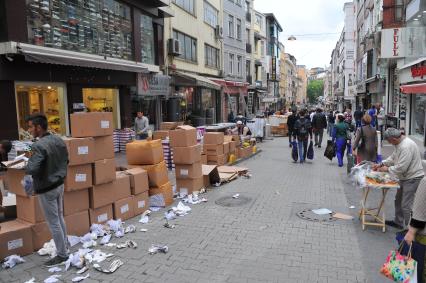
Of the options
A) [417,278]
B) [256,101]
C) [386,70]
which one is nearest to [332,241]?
[417,278]

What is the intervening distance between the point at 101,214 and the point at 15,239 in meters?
1.46

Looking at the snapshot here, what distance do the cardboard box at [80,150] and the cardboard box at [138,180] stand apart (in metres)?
1.19

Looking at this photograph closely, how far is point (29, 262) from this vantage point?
5.12m

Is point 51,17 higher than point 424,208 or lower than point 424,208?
higher

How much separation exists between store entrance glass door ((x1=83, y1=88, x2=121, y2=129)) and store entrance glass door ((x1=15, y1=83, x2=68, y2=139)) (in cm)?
128

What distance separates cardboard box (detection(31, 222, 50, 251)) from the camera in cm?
542

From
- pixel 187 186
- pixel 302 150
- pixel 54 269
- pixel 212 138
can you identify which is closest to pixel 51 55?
pixel 212 138

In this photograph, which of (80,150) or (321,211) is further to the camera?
(321,211)

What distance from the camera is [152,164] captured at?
7.70 m

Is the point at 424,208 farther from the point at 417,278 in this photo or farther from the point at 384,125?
the point at 384,125

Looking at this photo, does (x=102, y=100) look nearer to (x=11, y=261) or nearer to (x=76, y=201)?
(x=76, y=201)

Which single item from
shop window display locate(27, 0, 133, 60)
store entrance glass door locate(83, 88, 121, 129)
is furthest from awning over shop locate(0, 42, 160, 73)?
store entrance glass door locate(83, 88, 121, 129)

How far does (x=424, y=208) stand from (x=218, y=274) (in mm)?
2535

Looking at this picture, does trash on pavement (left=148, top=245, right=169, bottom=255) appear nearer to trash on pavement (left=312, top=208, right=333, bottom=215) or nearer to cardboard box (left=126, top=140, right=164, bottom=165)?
cardboard box (left=126, top=140, right=164, bottom=165)
